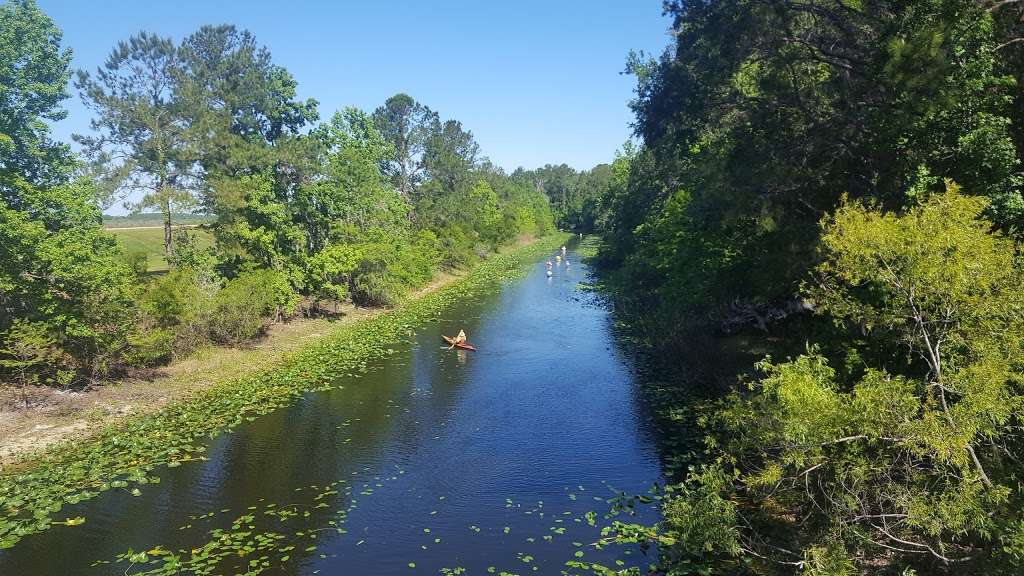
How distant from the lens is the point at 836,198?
1934 cm

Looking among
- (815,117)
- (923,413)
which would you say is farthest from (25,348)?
(815,117)

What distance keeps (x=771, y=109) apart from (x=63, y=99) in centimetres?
4050

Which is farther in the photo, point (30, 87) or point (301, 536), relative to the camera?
point (30, 87)

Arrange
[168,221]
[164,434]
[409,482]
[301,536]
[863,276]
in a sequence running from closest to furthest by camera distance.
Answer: [863,276]
[301,536]
[409,482]
[164,434]
[168,221]

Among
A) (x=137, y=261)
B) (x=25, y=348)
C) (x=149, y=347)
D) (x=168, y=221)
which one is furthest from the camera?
(x=168, y=221)

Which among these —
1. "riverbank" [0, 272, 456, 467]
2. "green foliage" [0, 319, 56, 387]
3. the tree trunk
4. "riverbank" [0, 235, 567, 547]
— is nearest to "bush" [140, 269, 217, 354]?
"riverbank" [0, 272, 456, 467]

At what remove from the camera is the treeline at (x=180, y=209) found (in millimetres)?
22516

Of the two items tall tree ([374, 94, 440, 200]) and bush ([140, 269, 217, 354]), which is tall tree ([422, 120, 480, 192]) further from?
bush ([140, 269, 217, 354])

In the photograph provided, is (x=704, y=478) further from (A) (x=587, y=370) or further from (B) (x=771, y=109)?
(A) (x=587, y=370)

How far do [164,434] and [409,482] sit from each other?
9577 mm

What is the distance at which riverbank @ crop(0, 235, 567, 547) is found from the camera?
628 inches

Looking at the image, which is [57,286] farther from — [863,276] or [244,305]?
[863,276]

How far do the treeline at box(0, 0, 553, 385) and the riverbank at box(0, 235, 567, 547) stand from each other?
150 inches

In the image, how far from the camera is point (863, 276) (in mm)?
11586
